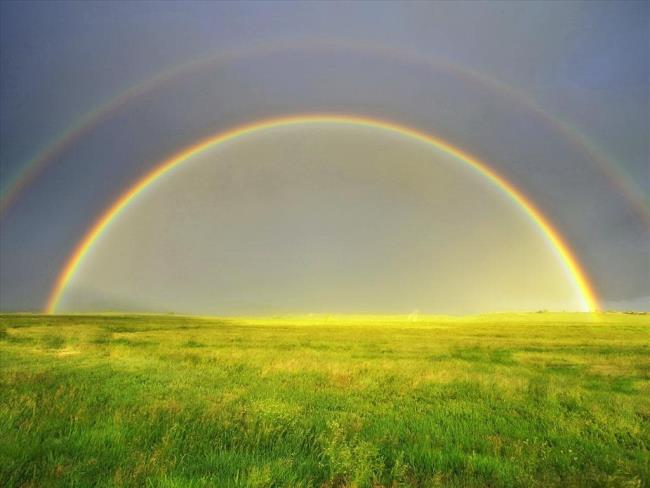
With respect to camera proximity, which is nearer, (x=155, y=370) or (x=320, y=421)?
(x=320, y=421)

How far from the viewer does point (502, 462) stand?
6.60 meters

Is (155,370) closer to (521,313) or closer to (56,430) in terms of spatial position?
(56,430)

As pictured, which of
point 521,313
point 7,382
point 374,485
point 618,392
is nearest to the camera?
point 374,485

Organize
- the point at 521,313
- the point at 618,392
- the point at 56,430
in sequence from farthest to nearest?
the point at 521,313
the point at 618,392
the point at 56,430

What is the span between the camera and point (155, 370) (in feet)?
54.8

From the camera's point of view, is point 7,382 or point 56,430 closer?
point 56,430

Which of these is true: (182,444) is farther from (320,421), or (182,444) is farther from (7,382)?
(7,382)

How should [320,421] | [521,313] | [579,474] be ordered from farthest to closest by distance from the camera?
1. [521,313]
2. [320,421]
3. [579,474]

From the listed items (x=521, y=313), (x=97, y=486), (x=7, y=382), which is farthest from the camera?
(x=521, y=313)

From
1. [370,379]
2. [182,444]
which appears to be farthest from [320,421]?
[370,379]

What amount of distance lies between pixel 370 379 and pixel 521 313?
482 ft

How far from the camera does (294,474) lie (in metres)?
5.64

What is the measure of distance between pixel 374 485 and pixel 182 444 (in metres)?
3.13

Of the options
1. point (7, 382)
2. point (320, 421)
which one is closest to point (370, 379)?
point (320, 421)
